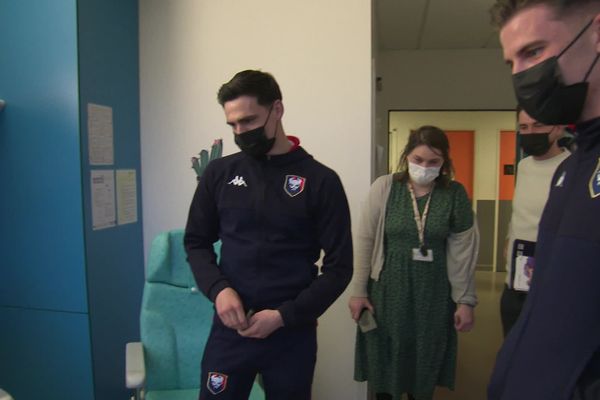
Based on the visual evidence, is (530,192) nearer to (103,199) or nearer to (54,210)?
(103,199)

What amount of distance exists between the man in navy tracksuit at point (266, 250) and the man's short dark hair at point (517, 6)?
595 mm

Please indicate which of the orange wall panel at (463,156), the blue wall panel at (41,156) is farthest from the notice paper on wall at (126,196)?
the orange wall panel at (463,156)

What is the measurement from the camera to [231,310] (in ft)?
3.65

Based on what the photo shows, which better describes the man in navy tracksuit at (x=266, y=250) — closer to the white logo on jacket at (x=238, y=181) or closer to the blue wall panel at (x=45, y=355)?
the white logo on jacket at (x=238, y=181)

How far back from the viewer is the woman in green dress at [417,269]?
66.8 inches

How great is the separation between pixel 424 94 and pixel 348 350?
3501 mm

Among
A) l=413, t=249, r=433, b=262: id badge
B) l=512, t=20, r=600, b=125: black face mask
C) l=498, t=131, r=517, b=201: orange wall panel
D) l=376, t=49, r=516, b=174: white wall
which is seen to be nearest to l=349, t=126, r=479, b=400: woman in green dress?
l=413, t=249, r=433, b=262: id badge

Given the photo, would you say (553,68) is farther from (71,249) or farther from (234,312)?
(71,249)

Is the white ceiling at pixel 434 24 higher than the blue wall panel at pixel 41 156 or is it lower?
higher

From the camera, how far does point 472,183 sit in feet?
18.7

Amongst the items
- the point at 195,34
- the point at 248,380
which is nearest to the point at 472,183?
the point at 195,34

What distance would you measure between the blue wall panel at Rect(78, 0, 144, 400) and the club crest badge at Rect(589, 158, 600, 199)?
173cm

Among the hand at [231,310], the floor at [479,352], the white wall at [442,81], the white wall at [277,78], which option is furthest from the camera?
the white wall at [442,81]

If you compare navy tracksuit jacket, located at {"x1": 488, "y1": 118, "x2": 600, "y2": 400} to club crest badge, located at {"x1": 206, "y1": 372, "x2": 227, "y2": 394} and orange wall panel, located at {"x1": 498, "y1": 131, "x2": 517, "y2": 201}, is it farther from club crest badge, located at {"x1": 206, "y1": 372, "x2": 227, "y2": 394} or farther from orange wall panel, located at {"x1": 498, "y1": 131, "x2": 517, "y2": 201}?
orange wall panel, located at {"x1": 498, "y1": 131, "x2": 517, "y2": 201}
